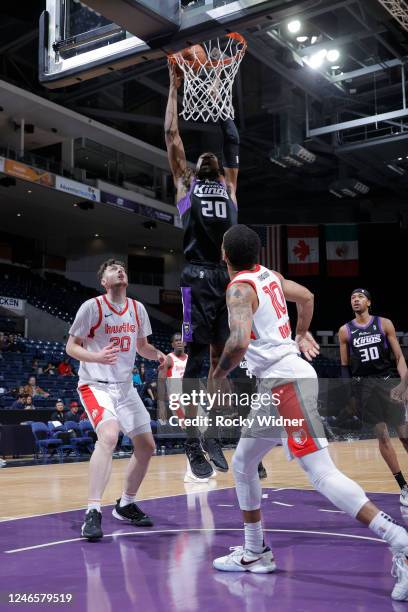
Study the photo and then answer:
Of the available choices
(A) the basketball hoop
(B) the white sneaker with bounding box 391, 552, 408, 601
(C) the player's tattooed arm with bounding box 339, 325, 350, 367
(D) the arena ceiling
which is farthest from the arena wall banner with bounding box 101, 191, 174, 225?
(B) the white sneaker with bounding box 391, 552, 408, 601

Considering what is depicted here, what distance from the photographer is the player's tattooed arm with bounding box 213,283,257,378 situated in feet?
10.7

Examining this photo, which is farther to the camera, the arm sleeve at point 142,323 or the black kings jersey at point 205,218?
the black kings jersey at point 205,218

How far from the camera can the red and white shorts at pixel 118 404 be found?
496 centimetres

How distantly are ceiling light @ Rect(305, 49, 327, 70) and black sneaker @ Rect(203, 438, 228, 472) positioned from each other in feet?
44.8

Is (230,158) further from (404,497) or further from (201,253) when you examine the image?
(404,497)

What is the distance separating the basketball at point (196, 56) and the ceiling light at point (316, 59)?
1194 centimetres

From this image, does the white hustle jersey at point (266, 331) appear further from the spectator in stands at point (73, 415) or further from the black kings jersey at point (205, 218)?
the spectator in stands at point (73, 415)

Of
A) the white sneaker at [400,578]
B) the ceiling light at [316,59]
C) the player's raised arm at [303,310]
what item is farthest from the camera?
the ceiling light at [316,59]

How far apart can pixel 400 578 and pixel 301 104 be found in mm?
20100

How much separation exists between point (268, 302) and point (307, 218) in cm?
2777

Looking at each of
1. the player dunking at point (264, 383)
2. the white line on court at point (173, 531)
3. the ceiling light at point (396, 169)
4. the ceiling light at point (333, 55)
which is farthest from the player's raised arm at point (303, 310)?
the ceiling light at point (396, 169)

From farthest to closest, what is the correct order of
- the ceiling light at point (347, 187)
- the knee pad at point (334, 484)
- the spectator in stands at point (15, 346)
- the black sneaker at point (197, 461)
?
the ceiling light at point (347, 187), the spectator in stands at point (15, 346), the black sneaker at point (197, 461), the knee pad at point (334, 484)

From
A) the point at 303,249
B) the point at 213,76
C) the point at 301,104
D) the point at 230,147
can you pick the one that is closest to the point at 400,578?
the point at 230,147

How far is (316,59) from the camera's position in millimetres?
17203
